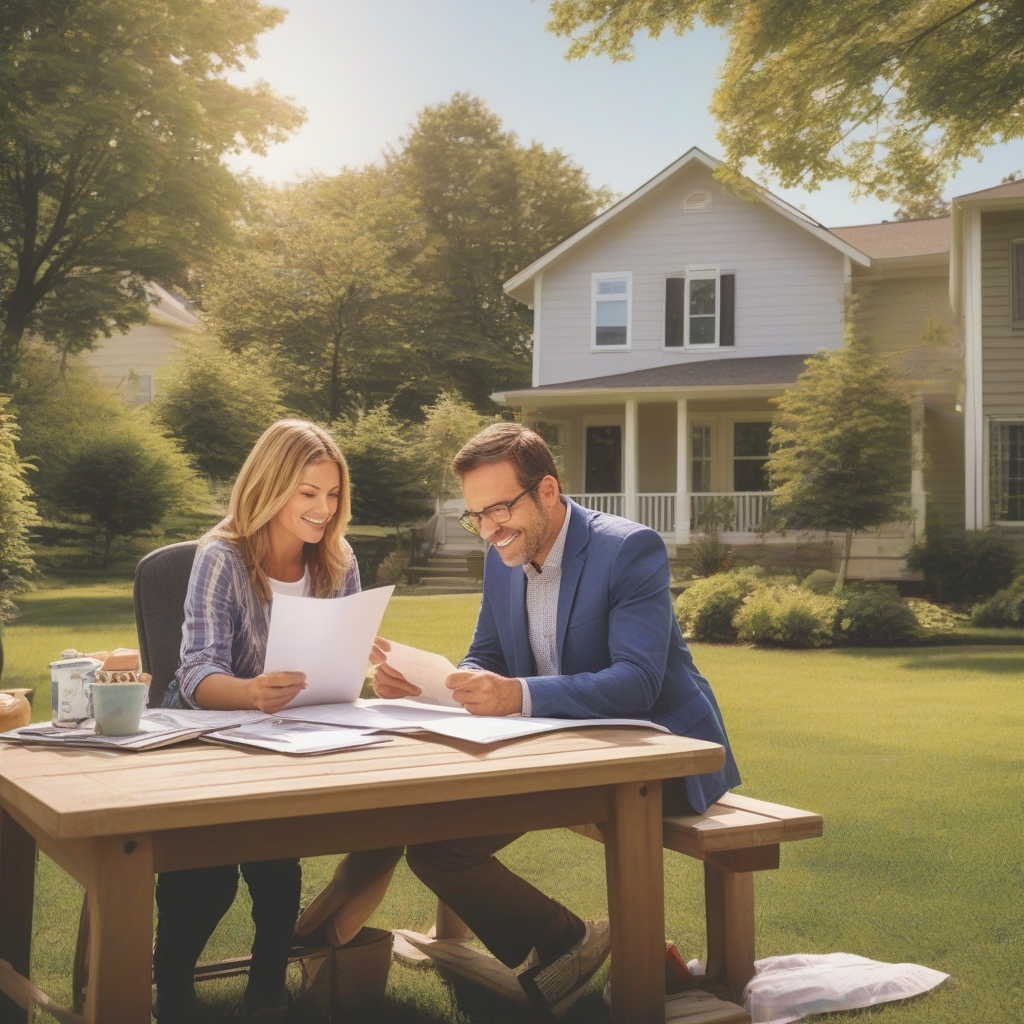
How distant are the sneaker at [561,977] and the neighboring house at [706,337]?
17.1m

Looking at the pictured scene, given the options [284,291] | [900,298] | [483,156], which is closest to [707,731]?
[900,298]

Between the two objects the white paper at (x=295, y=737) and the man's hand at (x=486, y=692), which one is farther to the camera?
the man's hand at (x=486, y=692)

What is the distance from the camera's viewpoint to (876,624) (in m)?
14.1

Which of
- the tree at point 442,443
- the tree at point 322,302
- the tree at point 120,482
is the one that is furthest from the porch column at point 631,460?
the tree at point 322,302

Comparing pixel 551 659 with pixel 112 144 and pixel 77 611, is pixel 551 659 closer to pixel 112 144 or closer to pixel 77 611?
pixel 77 611

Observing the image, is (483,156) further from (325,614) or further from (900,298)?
(325,614)

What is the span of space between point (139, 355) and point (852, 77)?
25.4 meters

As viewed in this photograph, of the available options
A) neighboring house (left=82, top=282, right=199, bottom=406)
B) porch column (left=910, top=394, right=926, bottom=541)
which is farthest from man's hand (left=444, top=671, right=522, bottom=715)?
neighboring house (left=82, top=282, right=199, bottom=406)

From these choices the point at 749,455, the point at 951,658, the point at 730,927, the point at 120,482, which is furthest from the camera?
the point at 120,482

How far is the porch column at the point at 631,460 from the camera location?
20.7 meters

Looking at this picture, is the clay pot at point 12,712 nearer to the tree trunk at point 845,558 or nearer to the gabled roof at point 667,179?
the tree trunk at point 845,558

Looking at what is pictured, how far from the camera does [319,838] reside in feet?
7.82

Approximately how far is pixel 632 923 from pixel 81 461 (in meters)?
21.7

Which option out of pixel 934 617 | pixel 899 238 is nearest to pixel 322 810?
pixel 934 617
